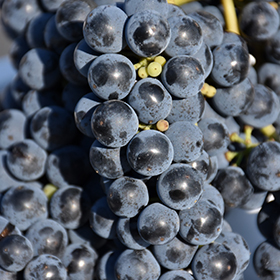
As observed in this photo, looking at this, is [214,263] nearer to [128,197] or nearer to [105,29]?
[128,197]

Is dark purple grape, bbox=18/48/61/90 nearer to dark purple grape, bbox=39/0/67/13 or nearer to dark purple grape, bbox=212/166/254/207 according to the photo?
dark purple grape, bbox=39/0/67/13

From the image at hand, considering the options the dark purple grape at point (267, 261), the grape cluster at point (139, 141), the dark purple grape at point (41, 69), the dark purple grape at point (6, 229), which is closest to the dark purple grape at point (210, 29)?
the grape cluster at point (139, 141)

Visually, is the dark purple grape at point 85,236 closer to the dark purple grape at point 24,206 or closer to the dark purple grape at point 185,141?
the dark purple grape at point 24,206

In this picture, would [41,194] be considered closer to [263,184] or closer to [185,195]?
[185,195]

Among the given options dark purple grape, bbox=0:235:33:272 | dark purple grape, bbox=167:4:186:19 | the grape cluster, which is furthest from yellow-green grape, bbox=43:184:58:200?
dark purple grape, bbox=167:4:186:19

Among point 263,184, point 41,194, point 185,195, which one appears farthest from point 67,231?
point 263,184

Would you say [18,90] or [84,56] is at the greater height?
[84,56]

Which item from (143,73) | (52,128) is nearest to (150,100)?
(143,73)

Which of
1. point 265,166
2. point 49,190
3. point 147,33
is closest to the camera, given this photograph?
point 147,33
